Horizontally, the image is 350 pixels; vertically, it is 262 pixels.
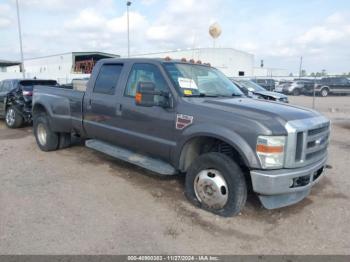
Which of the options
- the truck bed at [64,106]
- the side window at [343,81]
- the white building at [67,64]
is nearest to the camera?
the truck bed at [64,106]

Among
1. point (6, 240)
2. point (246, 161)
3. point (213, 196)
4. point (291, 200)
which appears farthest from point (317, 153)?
point (6, 240)

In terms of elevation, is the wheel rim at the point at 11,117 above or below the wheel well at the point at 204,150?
below

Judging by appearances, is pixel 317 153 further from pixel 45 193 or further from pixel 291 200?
pixel 45 193

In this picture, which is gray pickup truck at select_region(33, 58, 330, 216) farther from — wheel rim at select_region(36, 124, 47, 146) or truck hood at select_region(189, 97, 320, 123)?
wheel rim at select_region(36, 124, 47, 146)

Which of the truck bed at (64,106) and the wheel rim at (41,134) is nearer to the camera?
the truck bed at (64,106)

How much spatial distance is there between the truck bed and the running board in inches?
23.0

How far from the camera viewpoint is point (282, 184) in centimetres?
355

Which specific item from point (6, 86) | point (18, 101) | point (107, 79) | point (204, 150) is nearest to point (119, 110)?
point (107, 79)

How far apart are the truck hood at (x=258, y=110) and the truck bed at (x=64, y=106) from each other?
2.77 meters

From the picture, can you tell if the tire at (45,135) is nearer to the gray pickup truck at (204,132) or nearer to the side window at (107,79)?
the gray pickup truck at (204,132)

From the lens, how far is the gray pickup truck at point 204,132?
357 centimetres

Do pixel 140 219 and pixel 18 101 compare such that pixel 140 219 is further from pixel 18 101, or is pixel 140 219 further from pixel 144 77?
pixel 18 101

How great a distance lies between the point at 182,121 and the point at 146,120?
27.3 inches

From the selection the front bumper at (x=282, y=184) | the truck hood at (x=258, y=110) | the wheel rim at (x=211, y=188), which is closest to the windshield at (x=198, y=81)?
the truck hood at (x=258, y=110)
